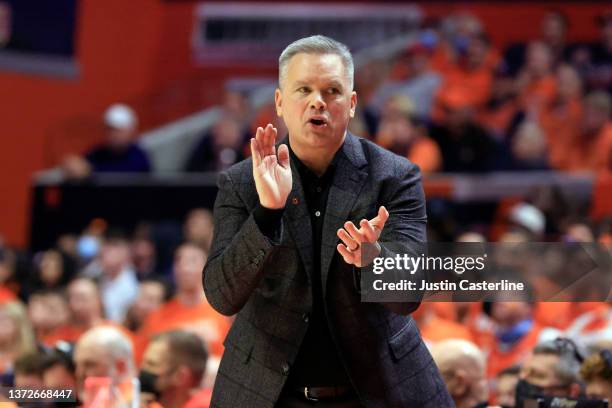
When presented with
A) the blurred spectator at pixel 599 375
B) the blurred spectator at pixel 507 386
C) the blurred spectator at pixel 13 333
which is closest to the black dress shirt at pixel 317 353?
the blurred spectator at pixel 599 375

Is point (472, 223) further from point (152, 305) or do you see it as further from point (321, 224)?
point (321, 224)

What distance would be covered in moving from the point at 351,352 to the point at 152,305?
5542mm

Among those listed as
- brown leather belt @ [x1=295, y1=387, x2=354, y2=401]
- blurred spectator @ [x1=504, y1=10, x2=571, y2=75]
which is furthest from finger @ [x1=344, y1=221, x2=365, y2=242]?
blurred spectator @ [x1=504, y1=10, x2=571, y2=75]

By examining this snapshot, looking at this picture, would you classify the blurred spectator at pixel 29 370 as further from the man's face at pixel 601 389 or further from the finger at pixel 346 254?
the finger at pixel 346 254

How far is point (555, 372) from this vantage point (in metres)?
4.96

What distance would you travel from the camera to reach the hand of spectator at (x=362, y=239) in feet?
9.96

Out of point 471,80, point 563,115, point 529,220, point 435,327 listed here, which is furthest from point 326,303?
point 471,80

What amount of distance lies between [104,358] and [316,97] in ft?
8.24

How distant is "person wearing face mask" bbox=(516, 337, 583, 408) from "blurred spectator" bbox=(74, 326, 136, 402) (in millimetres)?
1684

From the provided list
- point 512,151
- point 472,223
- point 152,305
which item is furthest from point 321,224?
point 512,151

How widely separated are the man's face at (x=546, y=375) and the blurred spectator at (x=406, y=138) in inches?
229

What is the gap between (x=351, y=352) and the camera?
10.6 feet

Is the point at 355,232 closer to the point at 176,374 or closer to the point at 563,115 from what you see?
the point at 176,374

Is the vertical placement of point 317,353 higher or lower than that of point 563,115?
lower
